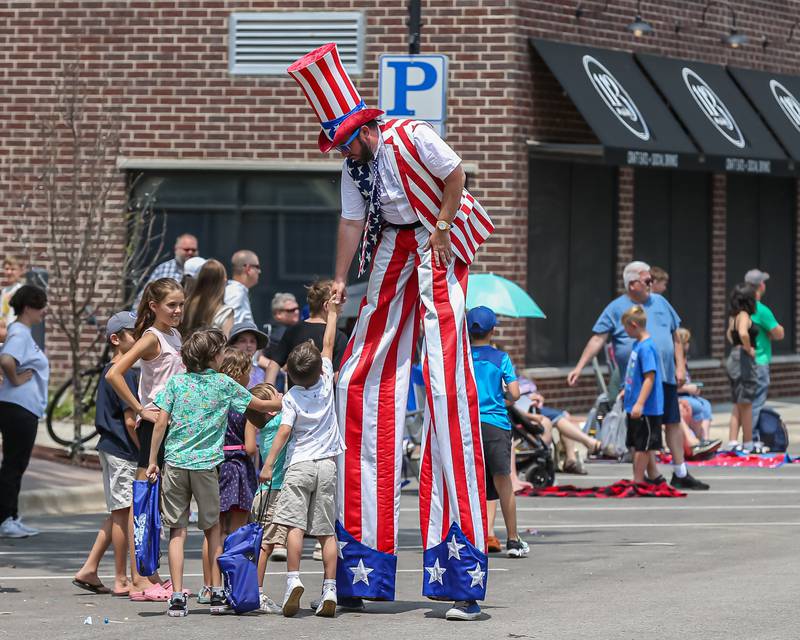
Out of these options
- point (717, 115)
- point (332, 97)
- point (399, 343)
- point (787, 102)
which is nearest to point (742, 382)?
point (717, 115)

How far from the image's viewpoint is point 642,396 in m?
13.9

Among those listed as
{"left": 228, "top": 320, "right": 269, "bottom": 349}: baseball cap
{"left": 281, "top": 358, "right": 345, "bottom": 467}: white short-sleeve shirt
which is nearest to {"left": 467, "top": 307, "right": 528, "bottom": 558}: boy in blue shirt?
{"left": 228, "top": 320, "right": 269, "bottom": 349}: baseball cap

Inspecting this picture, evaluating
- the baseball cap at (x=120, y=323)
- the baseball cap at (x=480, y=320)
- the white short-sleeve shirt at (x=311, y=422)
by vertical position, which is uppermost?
the baseball cap at (x=480, y=320)

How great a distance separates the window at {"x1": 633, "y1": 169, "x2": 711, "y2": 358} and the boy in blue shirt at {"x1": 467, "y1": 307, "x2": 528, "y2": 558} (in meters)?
10.6

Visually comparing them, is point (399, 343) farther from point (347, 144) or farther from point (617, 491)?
point (617, 491)

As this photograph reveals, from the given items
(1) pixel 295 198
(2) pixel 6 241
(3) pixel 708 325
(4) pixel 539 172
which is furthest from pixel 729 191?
(2) pixel 6 241

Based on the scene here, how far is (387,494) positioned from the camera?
8.51 metres

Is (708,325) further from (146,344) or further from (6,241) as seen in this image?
(146,344)

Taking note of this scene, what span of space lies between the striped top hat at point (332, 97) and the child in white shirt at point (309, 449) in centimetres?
87

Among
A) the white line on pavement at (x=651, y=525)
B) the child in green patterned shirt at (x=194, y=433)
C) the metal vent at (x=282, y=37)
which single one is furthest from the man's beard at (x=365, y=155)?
the metal vent at (x=282, y=37)

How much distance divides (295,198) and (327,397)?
11.3 meters

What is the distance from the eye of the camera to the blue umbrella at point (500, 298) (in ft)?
51.4

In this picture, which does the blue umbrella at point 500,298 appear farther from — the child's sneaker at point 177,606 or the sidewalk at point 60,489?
the child's sneaker at point 177,606

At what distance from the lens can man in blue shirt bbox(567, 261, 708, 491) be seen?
1451 cm
